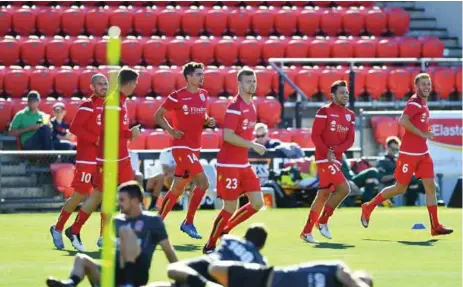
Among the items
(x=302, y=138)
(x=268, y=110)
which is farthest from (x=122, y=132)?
(x=268, y=110)

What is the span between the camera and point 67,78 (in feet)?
95.5

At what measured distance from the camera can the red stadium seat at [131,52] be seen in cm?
3062

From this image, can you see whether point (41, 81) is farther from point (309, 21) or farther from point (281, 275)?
point (281, 275)

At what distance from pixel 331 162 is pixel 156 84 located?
12773 mm

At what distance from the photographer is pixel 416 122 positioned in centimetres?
1822

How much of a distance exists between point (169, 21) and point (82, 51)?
2.68 meters

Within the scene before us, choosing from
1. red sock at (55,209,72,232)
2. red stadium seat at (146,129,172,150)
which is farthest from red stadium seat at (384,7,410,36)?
red sock at (55,209,72,232)

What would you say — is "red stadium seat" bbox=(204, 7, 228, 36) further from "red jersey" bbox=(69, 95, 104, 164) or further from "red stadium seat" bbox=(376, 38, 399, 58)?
"red jersey" bbox=(69, 95, 104, 164)

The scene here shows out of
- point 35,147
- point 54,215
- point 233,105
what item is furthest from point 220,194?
point 35,147

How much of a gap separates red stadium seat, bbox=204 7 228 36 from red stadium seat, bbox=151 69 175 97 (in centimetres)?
306

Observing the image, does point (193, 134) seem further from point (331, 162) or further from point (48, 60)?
point (48, 60)

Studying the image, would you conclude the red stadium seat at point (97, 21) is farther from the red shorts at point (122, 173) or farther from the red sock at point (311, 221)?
the red shorts at point (122, 173)

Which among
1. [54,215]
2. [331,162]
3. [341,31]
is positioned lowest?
[54,215]

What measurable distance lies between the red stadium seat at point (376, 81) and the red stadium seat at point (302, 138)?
3.37 metres
